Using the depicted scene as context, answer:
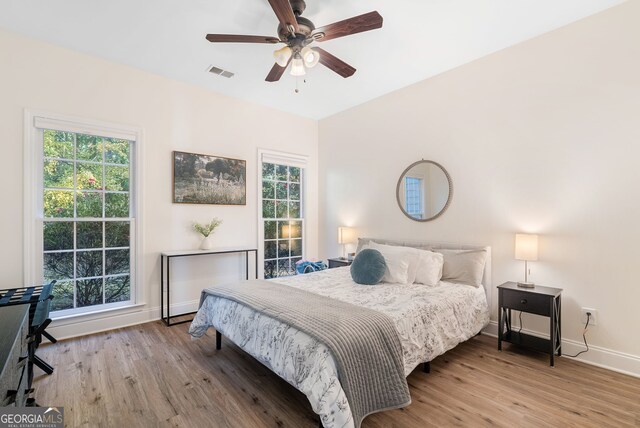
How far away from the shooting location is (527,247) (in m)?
2.78

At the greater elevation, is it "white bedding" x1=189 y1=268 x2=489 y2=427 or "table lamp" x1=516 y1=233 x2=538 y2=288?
"table lamp" x1=516 y1=233 x2=538 y2=288

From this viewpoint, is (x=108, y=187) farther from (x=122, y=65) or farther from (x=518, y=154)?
(x=518, y=154)

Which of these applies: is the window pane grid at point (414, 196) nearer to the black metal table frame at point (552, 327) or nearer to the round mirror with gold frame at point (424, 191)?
the round mirror with gold frame at point (424, 191)

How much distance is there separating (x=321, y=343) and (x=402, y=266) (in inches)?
64.2

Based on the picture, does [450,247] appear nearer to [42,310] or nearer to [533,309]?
[533,309]

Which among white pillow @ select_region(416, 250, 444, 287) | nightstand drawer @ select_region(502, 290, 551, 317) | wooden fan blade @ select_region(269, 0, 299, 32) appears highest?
wooden fan blade @ select_region(269, 0, 299, 32)

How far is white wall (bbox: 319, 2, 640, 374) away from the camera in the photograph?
2.48 m

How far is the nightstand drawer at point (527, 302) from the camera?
8.47 ft

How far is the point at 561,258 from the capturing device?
2.79 metres

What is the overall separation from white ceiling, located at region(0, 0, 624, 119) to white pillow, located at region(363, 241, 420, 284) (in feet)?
6.86

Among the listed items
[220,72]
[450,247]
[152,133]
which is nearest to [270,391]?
[450,247]

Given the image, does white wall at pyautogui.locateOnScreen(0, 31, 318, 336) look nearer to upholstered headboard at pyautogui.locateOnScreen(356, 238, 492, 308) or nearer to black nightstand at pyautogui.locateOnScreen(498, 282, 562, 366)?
upholstered headboard at pyautogui.locateOnScreen(356, 238, 492, 308)

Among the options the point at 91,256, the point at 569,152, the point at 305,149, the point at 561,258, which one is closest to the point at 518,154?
the point at 569,152

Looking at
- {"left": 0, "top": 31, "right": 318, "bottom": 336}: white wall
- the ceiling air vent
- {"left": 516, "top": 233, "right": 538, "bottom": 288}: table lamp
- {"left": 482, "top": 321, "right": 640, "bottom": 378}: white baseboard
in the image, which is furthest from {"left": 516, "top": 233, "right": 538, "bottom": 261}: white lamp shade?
the ceiling air vent
